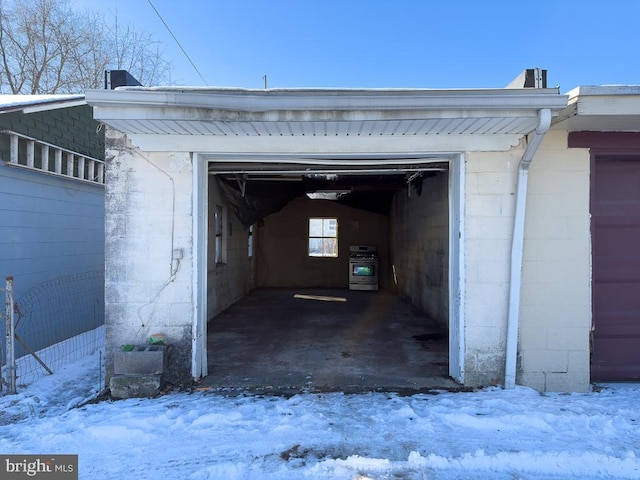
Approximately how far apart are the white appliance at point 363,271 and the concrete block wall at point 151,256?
8344 mm

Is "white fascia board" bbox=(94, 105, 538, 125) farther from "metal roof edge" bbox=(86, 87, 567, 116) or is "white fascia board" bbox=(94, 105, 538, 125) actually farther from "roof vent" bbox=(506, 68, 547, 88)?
"roof vent" bbox=(506, 68, 547, 88)

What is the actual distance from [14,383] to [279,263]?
914cm

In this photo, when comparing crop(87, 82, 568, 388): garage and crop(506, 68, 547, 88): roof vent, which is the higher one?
crop(506, 68, 547, 88): roof vent

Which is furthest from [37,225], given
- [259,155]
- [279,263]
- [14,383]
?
[279,263]

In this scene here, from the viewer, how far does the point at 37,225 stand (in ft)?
Answer: 17.9

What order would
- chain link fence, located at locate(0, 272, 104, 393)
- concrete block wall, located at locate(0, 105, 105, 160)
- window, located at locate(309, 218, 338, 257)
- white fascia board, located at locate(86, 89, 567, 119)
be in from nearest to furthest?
1. white fascia board, located at locate(86, 89, 567, 119)
2. chain link fence, located at locate(0, 272, 104, 393)
3. concrete block wall, located at locate(0, 105, 105, 160)
4. window, located at locate(309, 218, 338, 257)

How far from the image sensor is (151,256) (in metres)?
3.76

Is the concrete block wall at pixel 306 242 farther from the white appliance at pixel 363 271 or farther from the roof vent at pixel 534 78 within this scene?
the roof vent at pixel 534 78

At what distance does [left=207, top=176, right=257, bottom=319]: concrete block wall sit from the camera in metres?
7.15

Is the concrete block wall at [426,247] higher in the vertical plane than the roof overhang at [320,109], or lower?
lower

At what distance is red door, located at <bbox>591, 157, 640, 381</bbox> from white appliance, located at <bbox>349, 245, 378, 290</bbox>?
7.88 metres

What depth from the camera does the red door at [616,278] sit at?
3.92 metres

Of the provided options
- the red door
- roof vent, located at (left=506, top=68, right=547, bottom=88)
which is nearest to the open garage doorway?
roof vent, located at (left=506, top=68, right=547, bottom=88)

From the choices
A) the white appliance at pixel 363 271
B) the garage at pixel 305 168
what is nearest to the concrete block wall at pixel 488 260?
the garage at pixel 305 168
